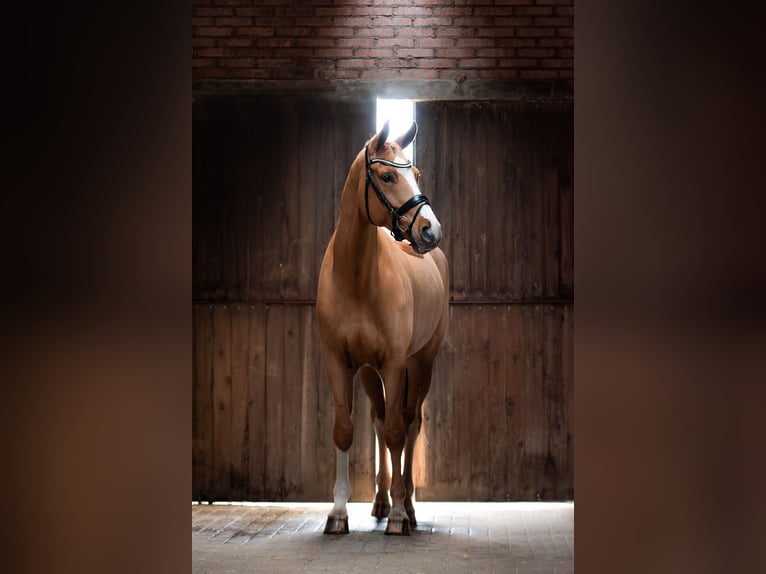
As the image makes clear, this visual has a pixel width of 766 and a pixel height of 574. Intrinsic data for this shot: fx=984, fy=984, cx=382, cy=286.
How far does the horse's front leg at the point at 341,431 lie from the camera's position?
5191mm

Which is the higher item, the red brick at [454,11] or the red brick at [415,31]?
the red brick at [454,11]

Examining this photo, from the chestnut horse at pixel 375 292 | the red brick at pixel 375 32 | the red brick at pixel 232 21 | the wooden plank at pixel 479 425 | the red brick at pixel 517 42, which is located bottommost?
the wooden plank at pixel 479 425

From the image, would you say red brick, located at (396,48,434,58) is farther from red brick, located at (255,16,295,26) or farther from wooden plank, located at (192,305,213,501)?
wooden plank, located at (192,305,213,501)

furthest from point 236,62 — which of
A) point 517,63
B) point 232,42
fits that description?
point 517,63

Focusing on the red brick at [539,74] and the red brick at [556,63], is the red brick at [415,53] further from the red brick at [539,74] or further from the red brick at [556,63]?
the red brick at [556,63]

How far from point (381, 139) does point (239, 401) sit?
2.43 m

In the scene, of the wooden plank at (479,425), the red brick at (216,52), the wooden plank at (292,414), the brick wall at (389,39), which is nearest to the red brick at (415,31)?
the brick wall at (389,39)

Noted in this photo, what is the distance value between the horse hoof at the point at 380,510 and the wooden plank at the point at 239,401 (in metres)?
1.12

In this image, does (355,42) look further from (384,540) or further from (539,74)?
(384,540)

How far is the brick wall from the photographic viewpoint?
21.5 feet

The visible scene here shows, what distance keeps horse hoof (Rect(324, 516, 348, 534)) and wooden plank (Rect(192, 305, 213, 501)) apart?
62.0 inches

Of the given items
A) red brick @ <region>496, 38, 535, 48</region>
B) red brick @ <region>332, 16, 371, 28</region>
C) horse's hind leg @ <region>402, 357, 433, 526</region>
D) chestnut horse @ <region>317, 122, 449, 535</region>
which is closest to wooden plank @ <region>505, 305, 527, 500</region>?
horse's hind leg @ <region>402, 357, 433, 526</region>
